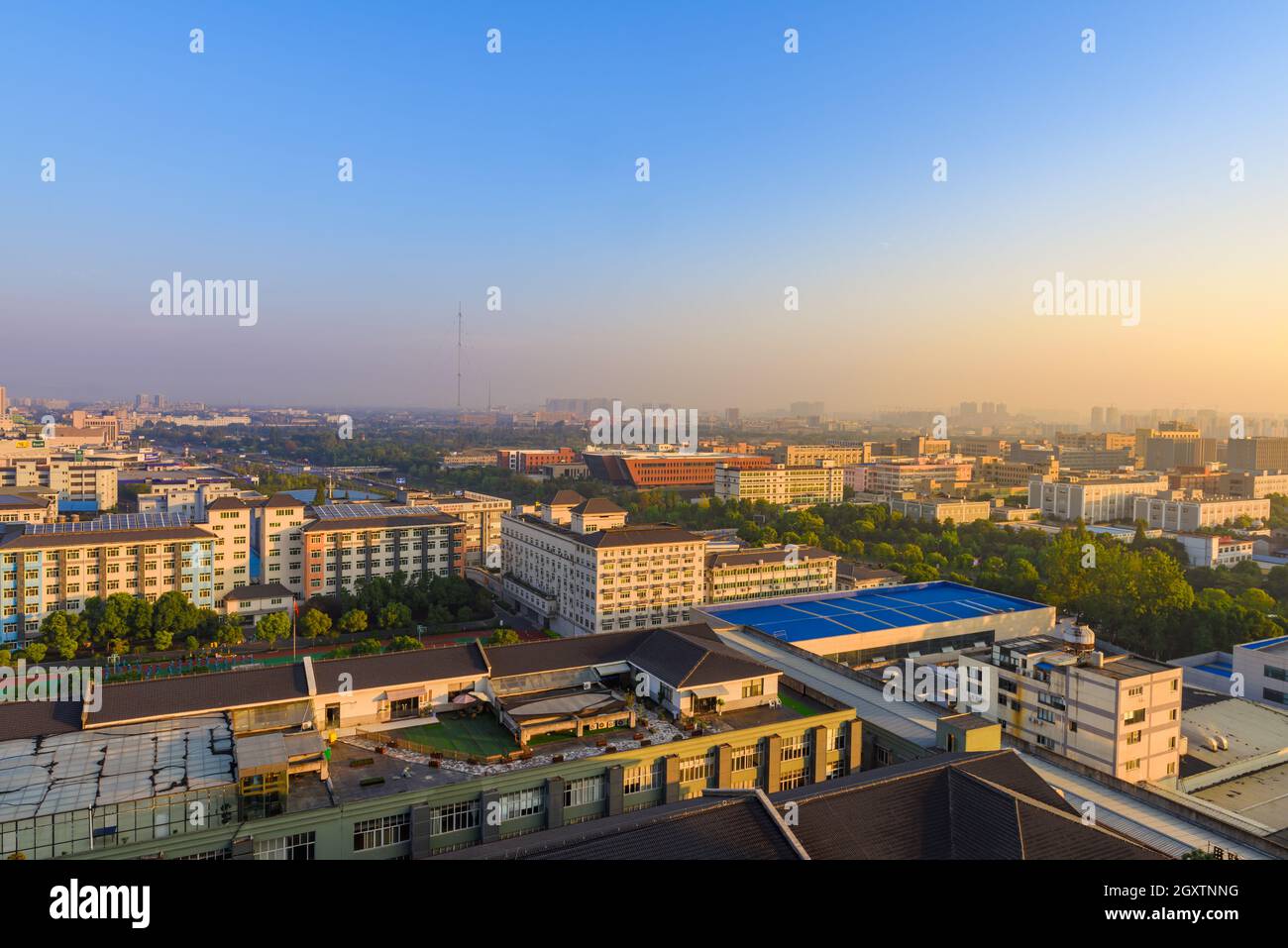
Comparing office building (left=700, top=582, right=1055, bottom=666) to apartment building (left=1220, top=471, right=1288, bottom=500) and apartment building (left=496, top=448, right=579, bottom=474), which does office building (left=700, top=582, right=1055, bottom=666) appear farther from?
apartment building (left=496, top=448, right=579, bottom=474)

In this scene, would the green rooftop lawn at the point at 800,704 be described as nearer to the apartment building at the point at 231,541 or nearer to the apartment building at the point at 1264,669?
the apartment building at the point at 1264,669

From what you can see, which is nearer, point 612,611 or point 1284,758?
point 1284,758

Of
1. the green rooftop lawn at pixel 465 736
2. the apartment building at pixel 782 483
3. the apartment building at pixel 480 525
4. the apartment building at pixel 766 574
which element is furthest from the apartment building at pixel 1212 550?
the green rooftop lawn at pixel 465 736

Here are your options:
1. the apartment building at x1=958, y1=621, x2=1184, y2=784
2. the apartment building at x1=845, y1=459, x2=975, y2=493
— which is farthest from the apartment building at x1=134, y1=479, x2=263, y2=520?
the apartment building at x1=845, y1=459, x2=975, y2=493

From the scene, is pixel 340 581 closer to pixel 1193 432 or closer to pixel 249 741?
pixel 249 741

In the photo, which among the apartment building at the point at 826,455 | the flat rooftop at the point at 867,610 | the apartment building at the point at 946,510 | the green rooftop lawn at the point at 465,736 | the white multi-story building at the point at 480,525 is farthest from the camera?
the apartment building at the point at 826,455
